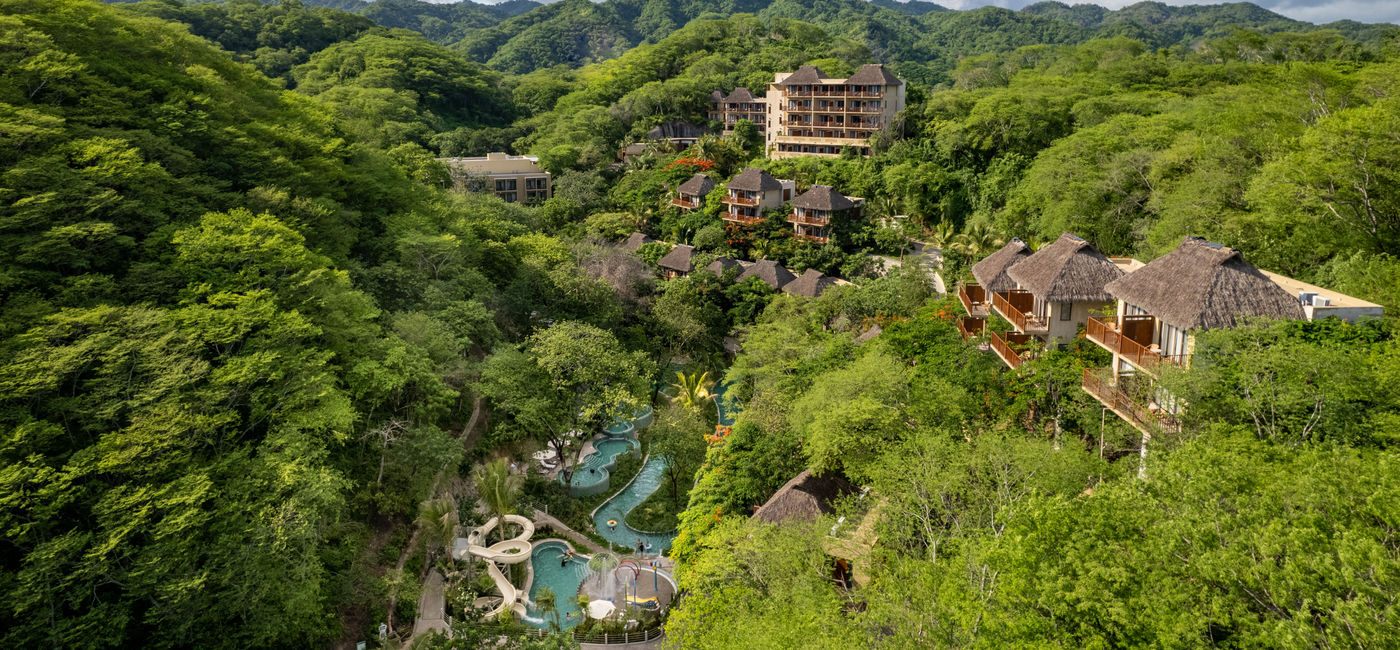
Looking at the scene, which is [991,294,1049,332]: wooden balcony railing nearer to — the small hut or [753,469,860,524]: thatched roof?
[753,469,860,524]: thatched roof

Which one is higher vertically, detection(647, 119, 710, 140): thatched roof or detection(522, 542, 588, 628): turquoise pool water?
detection(647, 119, 710, 140): thatched roof

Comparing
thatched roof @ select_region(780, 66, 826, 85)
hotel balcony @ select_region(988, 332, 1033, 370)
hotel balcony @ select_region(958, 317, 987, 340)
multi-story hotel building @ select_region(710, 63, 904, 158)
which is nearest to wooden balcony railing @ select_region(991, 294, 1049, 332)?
hotel balcony @ select_region(988, 332, 1033, 370)

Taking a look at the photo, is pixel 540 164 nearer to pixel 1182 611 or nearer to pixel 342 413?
pixel 342 413

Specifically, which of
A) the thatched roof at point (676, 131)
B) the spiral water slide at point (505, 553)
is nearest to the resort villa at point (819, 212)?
the thatched roof at point (676, 131)

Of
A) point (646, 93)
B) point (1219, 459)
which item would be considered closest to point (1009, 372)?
point (1219, 459)

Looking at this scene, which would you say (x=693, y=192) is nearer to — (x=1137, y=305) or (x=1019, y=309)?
(x=1019, y=309)

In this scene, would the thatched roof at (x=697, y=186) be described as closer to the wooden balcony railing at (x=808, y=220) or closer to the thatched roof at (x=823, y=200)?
the wooden balcony railing at (x=808, y=220)
